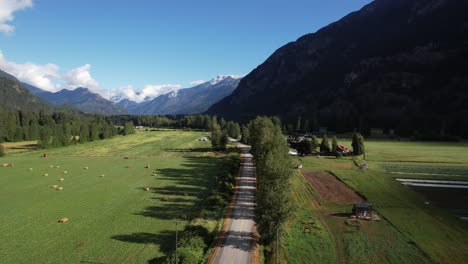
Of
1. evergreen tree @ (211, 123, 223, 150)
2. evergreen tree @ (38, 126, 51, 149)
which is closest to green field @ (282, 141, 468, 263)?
evergreen tree @ (211, 123, 223, 150)

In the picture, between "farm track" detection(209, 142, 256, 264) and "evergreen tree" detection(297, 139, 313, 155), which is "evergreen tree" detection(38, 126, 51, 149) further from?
"farm track" detection(209, 142, 256, 264)

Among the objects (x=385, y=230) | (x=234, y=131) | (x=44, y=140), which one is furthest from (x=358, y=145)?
(x=44, y=140)

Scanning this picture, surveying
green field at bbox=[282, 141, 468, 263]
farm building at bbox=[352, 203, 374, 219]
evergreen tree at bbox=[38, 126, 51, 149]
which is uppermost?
evergreen tree at bbox=[38, 126, 51, 149]

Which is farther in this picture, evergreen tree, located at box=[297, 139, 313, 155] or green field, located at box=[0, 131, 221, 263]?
evergreen tree, located at box=[297, 139, 313, 155]

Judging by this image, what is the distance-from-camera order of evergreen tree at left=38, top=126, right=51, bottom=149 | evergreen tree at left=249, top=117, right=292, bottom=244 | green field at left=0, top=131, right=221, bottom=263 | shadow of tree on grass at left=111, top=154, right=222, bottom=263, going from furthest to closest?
1. evergreen tree at left=38, top=126, right=51, bottom=149
2. shadow of tree on grass at left=111, top=154, right=222, bottom=263
3. evergreen tree at left=249, top=117, right=292, bottom=244
4. green field at left=0, top=131, right=221, bottom=263

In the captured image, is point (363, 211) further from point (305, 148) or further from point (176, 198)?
point (305, 148)

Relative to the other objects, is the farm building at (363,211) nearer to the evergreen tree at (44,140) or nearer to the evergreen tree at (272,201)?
the evergreen tree at (272,201)
